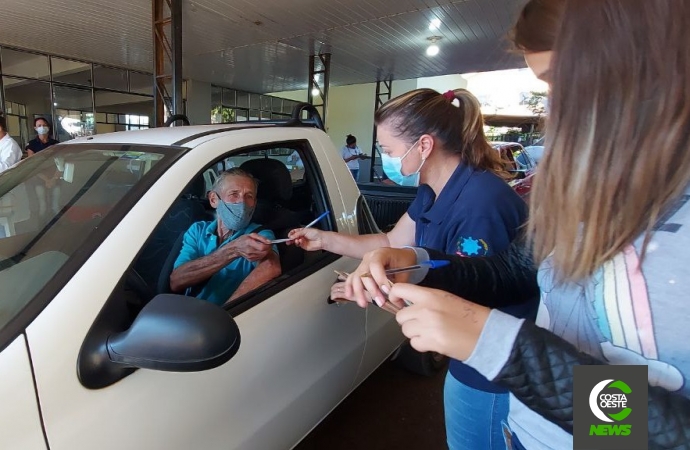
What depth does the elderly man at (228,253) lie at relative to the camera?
1.73 metres

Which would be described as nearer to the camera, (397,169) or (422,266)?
(422,266)

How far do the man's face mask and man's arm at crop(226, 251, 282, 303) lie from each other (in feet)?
0.91

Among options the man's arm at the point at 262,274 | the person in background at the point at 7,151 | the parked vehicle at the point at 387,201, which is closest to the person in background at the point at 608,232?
the man's arm at the point at 262,274

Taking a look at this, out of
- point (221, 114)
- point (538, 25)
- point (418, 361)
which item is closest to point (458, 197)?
point (538, 25)

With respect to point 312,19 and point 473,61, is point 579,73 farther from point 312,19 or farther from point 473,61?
point 473,61

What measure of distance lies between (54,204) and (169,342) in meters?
0.91

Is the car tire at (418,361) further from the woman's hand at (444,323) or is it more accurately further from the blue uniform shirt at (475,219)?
the woman's hand at (444,323)

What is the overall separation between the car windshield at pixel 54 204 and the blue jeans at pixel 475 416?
117 cm

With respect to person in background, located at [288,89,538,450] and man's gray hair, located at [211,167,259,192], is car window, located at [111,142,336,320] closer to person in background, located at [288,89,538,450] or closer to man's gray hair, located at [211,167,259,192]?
man's gray hair, located at [211,167,259,192]

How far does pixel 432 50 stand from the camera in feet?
32.6

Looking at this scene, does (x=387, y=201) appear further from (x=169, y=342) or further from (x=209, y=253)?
(x=169, y=342)

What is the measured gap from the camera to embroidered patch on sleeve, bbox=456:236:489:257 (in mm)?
1223

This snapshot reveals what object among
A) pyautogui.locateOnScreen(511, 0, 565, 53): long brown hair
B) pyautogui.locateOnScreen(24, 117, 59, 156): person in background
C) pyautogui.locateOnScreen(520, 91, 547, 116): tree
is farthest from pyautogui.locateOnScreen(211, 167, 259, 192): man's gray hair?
pyautogui.locateOnScreen(24, 117, 59, 156): person in background

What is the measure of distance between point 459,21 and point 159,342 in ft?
26.5
